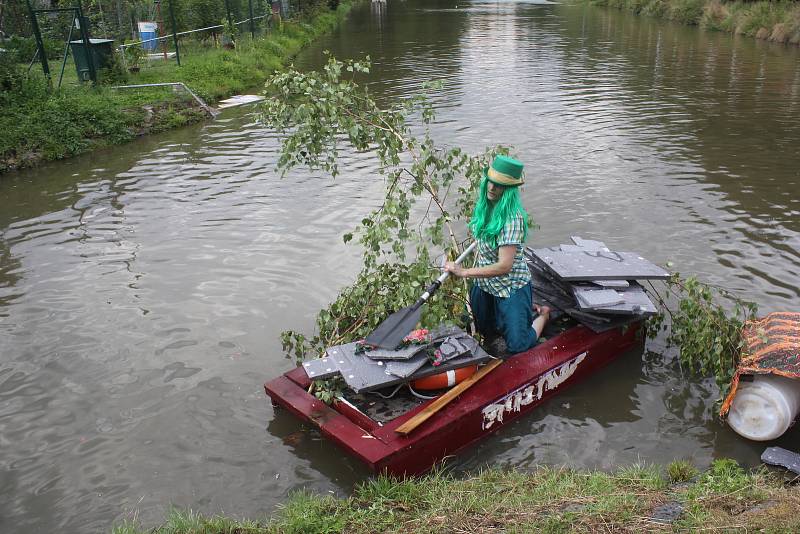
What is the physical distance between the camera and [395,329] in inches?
204

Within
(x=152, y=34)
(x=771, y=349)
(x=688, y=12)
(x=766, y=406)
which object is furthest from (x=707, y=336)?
(x=688, y=12)

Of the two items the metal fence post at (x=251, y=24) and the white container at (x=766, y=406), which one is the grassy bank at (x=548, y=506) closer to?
the white container at (x=766, y=406)

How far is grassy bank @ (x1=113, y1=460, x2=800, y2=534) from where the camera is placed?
3.85 meters

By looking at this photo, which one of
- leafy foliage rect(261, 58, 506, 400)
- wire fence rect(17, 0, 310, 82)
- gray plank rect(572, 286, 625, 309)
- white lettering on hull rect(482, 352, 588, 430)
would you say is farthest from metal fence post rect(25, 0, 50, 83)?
white lettering on hull rect(482, 352, 588, 430)

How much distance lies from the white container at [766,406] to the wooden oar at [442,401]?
6.38 feet

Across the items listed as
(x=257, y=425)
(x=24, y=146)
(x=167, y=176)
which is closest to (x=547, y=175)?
(x=167, y=176)

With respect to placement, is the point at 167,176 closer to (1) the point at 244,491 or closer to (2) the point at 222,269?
(2) the point at 222,269

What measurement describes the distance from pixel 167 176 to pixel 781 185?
10.6 meters

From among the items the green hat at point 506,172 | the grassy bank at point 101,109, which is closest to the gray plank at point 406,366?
the green hat at point 506,172

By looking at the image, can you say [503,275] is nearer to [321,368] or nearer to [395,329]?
[395,329]

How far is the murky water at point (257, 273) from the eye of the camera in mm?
5176

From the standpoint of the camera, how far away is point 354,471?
5055mm

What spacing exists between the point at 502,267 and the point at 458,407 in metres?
1.17

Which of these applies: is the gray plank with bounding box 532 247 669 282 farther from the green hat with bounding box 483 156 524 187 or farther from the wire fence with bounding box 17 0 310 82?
the wire fence with bounding box 17 0 310 82
